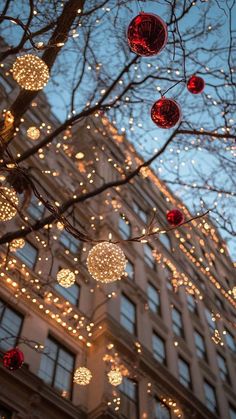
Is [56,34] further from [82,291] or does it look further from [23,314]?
[82,291]

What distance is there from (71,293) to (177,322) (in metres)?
7.06

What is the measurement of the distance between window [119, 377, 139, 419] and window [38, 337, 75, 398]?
5.81 ft

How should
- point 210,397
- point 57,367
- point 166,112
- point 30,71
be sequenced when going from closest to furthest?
point 166,112 < point 30,71 < point 57,367 < point 210,397

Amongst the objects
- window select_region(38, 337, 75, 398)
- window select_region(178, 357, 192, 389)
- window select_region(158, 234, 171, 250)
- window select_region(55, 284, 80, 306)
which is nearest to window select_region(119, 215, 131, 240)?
window select_region(158, 234, 171, 250)

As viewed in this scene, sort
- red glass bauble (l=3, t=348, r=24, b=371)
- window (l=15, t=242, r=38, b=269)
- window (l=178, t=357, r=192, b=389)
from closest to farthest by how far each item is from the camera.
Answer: red glass bauble (l=3, t=348, r=24, b=371) < window (l=15, t=242, r=38, b=269) < window (l=178, t=357, r=192, b=389)

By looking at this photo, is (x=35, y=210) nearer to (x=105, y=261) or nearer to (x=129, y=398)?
(x=129, y=398)

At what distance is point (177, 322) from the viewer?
20.3m

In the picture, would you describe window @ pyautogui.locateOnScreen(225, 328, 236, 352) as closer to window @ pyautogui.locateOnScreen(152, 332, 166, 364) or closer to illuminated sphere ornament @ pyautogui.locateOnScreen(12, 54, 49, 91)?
window @ pyautogui.locateOnScreen(152, 332, 166, 364)

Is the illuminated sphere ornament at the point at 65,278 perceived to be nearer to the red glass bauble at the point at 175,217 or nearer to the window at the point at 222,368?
the red glass bauble at the point at 175,217

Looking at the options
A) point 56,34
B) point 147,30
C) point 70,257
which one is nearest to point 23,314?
point 70,257

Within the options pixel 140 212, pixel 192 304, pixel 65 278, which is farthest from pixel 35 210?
pixel 192 304

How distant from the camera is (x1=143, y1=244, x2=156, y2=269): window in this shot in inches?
851

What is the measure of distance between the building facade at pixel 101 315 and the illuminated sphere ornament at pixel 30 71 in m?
1.63

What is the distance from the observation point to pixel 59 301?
14.1 meters
